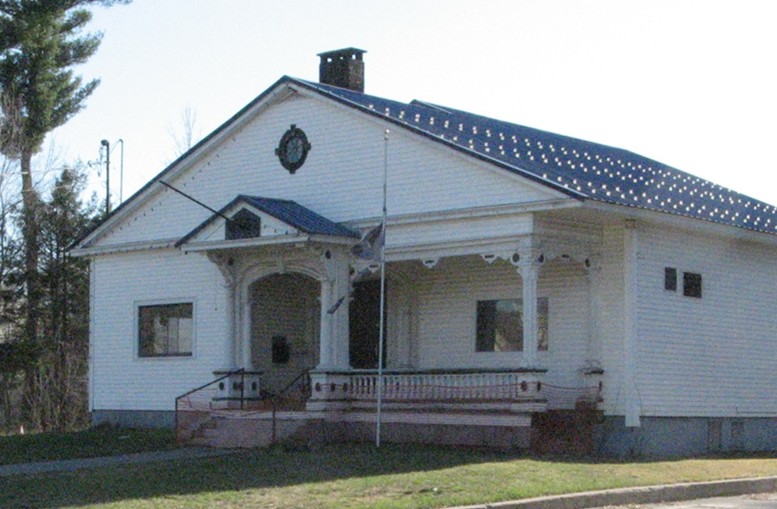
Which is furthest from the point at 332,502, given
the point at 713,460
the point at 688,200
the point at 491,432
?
the point at 688,200

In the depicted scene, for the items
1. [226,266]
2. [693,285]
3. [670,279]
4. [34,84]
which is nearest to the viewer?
[670,279]

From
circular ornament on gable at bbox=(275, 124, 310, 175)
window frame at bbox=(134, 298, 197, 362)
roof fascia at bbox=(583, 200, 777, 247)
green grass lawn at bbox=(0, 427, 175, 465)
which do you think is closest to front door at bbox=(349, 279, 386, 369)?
circular ornament on gable at bbox=(275, 124, 310, 175)

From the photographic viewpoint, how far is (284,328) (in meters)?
31.5

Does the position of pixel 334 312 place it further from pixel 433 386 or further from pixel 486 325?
pixel 486 325

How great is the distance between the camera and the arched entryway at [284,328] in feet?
102

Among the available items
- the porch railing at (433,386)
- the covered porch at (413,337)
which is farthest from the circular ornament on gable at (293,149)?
the porch railing at (433,386)

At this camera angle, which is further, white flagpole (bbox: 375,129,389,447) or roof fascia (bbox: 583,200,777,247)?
roof fascia (bbox: 583,200,777,247)

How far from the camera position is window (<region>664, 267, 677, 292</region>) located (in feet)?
87.9

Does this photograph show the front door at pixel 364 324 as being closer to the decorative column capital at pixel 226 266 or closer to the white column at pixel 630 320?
the decorative column capital at pixel 226 266

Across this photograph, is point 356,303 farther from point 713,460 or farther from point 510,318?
point 713,460

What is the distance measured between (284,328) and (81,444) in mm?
5276

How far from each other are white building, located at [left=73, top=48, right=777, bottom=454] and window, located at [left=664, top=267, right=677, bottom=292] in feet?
0.22

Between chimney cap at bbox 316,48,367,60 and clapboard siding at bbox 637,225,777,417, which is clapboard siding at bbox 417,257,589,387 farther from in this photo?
chimney cap at bbox 316,48,367,60

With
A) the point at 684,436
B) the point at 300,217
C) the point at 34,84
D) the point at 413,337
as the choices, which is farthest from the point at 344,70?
the point at 34,84
